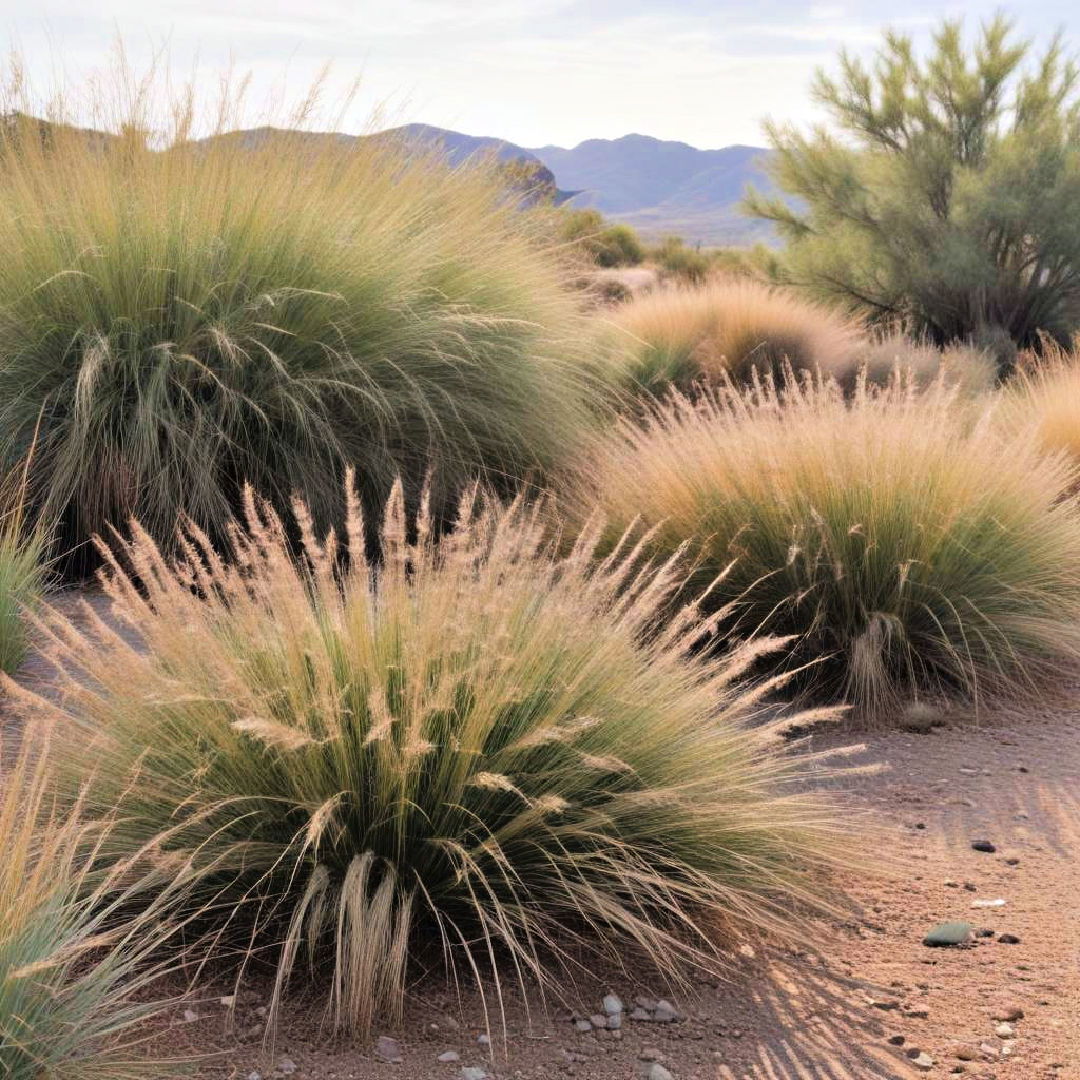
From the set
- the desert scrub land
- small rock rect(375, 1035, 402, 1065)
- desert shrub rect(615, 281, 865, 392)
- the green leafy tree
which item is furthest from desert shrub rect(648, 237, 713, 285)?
small rock rect(375, 1035, 402, 1065)

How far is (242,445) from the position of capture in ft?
17.4

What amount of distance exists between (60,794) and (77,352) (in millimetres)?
3076

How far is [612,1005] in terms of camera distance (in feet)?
8.01

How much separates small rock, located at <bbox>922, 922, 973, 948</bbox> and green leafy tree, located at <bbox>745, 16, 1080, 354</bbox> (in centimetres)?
1212

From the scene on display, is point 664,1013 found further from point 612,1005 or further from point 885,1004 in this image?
point 885,1004

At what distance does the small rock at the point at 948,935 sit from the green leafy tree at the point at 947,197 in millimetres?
12123

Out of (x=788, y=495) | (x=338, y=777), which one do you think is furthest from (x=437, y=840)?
(x=788, y=495)

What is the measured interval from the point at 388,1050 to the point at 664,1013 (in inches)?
21.4

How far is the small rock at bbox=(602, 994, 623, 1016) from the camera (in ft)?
7.97

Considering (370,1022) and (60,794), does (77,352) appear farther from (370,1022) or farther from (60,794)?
(370,1022)

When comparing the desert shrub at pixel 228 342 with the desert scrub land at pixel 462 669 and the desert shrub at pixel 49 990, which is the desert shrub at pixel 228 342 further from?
the desert shrub at pixel 49 990

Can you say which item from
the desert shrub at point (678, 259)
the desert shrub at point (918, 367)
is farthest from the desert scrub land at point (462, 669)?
the desert shrub at point (678, 259)

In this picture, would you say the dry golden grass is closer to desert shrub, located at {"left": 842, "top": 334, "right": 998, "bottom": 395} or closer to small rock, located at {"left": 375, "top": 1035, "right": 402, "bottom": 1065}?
desert shrub, located at {"left": 842, "top": 334, "right": 998, "bottom": 395}

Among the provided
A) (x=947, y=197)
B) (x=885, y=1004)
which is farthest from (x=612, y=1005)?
(x=947, y=197)
